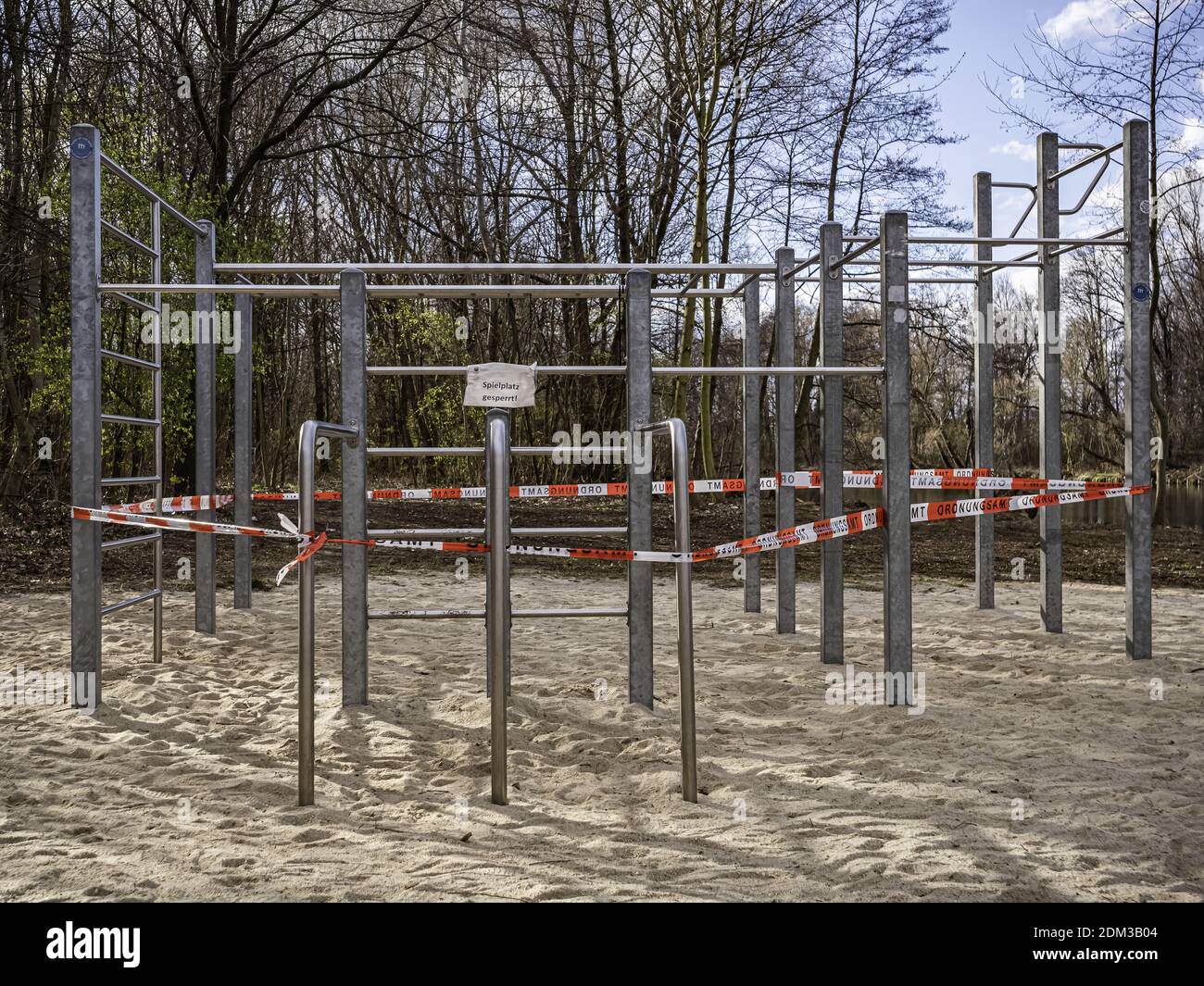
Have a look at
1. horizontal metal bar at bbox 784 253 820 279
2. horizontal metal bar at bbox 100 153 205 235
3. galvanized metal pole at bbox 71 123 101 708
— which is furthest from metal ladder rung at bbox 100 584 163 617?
horizontal metal bar at bbox 784 253 820 279

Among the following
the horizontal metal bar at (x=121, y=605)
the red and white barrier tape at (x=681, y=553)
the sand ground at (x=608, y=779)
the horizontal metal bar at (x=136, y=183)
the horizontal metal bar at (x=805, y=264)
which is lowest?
the sand ground at (x=608, y=779)

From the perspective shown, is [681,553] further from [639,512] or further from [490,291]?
[490,291]

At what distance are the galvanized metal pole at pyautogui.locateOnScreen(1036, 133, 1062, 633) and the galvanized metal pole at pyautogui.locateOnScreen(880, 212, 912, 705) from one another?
7.11 feet

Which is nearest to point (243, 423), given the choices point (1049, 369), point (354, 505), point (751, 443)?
point (354, 505)

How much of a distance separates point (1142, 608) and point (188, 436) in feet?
32.6

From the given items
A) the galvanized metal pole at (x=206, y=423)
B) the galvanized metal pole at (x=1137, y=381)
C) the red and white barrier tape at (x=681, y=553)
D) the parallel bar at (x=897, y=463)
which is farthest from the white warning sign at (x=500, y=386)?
the galvanized metal pole at (x=1137, y=381)

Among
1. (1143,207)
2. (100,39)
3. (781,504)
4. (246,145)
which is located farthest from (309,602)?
(246,145)

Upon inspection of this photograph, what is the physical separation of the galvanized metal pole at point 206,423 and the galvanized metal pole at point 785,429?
3.50 metres

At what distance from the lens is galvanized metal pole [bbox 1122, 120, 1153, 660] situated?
225 inches

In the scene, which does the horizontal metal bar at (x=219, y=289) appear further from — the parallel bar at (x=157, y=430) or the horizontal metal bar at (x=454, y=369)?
the horizontal metal bar at (x=454, y=369)

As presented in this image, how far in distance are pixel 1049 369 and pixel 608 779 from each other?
450cm

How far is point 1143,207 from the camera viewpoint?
5797 mm

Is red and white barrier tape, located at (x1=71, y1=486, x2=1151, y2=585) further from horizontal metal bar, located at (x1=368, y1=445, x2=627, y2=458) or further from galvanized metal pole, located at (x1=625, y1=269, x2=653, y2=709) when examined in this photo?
horizontal metal bar, located at (x1=368, y1=445, x2=627, y2=458)

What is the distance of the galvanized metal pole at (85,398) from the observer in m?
4.68
